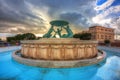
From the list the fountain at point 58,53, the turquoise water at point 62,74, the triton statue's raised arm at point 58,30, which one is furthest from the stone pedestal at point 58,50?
the triton statue's raised arm at point 58,30

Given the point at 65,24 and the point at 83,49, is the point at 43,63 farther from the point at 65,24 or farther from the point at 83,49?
the point at 65,24

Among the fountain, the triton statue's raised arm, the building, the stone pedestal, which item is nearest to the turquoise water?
the fountain

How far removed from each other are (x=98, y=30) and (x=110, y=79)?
43.8m

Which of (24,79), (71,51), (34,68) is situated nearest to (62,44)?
(71,51)

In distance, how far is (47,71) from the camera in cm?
629

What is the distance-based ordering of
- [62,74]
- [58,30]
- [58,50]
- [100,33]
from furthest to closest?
[100,33], [58,30], [58,50], [62,74]

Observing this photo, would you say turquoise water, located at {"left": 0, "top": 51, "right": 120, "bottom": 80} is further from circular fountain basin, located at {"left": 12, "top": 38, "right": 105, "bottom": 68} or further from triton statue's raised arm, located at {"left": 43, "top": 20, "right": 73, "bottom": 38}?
triton statue's raised arm, located at {"left": 43, "top": 20, "right": 73, "bottom": 38}

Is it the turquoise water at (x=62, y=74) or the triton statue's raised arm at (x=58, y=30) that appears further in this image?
the triton statue's raised arm at (x=58, y=30)

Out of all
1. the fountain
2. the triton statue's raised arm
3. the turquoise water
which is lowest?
the turquoise water

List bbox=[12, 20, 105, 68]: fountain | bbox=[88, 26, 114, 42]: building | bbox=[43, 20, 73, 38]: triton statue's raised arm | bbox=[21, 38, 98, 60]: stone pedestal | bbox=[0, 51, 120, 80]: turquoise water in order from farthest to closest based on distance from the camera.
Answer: bbox=[88, 26, 114, 42]: building → bbox=[43, 20, 73, 38]: triton statue's raised arm → bbox=[21, 38, 98, 60]: stone pedestal → bbox=[12, 20, 105, 68]: fountain → bbox=[0, 51, 120, 80]: turquoise water

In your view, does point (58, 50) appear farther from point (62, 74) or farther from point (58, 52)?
point (62, 74)

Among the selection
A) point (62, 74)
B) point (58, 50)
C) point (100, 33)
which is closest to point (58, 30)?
point (58, 50)

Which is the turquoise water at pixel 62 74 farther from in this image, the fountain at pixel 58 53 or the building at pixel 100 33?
the building at pixel 100 33

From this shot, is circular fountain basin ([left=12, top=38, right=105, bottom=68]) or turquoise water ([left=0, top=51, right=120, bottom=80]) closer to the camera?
turquoise water ([left=0, top=51, right=120, bottom=80])
